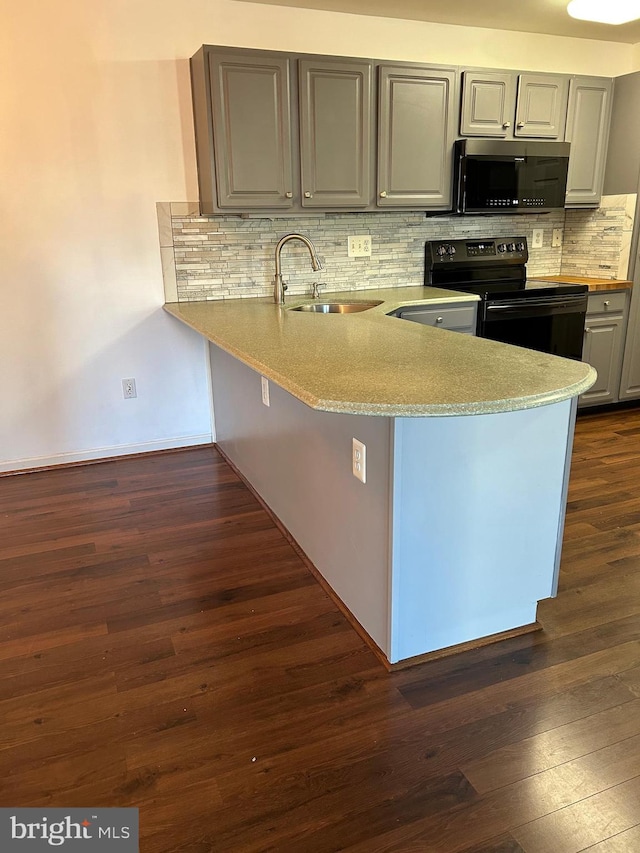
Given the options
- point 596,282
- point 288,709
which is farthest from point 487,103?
point 288,709

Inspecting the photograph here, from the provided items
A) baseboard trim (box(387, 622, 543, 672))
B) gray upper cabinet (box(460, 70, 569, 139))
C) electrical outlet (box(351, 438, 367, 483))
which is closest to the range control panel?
gray upper cabinet (box(460, 70, 569, 139))

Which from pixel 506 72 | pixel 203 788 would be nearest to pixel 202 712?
pixel 203 788

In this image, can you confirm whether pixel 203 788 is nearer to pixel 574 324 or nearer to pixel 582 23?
pixel 574 324

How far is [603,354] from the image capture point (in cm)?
421

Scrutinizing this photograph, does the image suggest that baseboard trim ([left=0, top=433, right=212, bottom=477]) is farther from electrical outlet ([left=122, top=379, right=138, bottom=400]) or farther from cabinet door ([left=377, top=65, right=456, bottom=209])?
cabinet door ([left=377, top=65, right=456, bottom=209])

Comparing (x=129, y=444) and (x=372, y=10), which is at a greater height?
(x=372, y=10)

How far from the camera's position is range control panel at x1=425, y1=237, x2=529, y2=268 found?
4.03 metres

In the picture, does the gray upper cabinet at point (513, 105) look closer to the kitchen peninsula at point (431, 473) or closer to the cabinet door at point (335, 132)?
the cabinet door at point (335, 132)

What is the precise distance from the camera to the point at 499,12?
347cm

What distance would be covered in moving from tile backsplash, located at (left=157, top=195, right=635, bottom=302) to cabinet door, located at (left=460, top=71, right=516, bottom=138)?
58 cm

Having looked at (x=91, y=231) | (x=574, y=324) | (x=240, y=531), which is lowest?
(x=240, y=531)

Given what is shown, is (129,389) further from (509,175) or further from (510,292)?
(509,175)

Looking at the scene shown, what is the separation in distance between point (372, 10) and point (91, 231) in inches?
77.4

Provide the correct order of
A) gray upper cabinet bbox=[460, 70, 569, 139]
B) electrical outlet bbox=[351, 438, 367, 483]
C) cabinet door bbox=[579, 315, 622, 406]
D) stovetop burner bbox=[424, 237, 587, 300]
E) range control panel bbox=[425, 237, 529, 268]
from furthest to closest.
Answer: cabinet door bbox=[579, 315, 622, 406] → range control panel bbox=[425, 237, 529, 268] → stovetop burner bbox=[424, 237, 587, 300] → gray upper cabinet bbox=[460, 70, 569, 139] → electrical outlet bbox=[351, 438, 367, 483]
